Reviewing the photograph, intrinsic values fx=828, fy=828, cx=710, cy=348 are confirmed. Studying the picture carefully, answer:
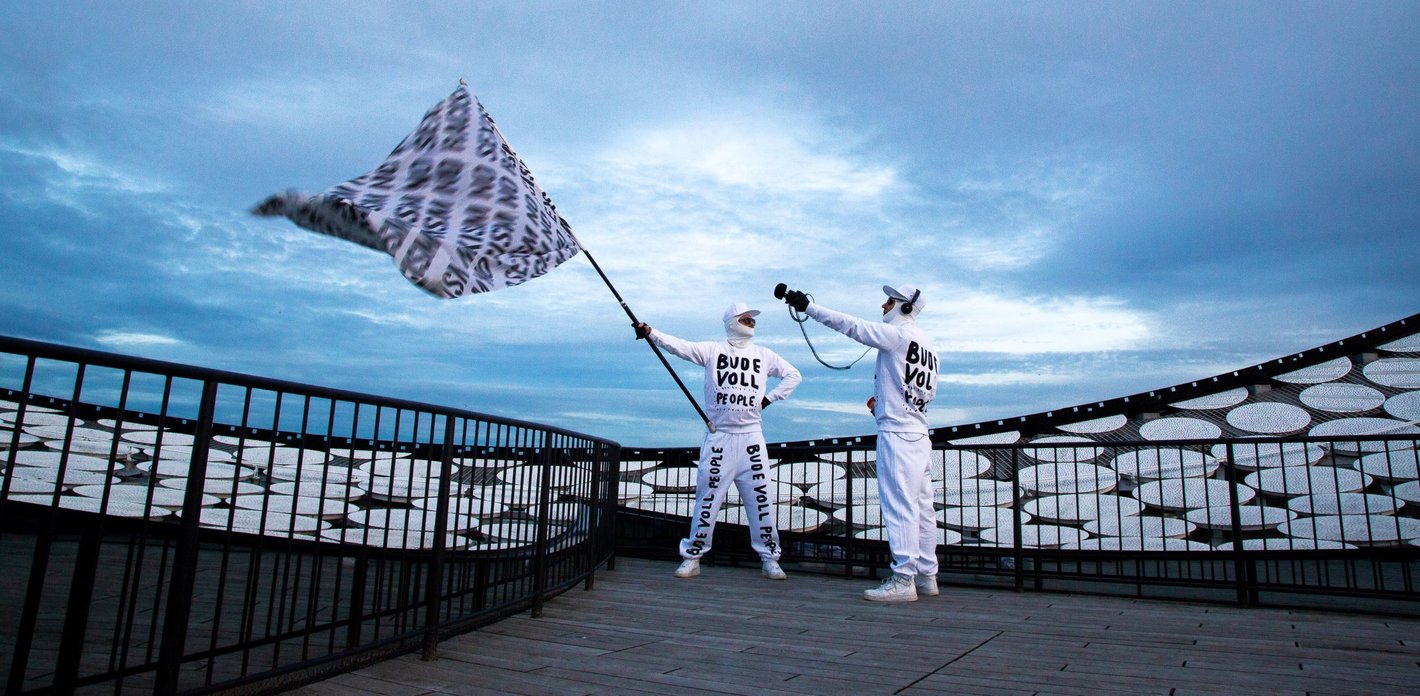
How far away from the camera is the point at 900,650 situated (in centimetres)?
389

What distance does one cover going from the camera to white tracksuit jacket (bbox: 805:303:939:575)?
18.9 feet

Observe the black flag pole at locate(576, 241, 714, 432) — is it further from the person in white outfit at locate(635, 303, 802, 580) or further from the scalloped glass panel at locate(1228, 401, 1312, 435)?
the scalloped glass panel at locate(1228, 401, 1312, 435)

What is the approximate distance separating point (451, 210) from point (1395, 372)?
1372cm

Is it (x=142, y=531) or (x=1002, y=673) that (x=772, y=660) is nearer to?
(x=1002, y=673)

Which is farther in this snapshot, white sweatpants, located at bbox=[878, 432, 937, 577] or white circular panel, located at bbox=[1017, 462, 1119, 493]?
white circular panel, located at bbox=[1017, 462, 1119, 493]

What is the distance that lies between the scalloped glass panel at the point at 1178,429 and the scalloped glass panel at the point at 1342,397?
180 centimetres

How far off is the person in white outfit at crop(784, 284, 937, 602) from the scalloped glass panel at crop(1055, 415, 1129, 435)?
6739mm

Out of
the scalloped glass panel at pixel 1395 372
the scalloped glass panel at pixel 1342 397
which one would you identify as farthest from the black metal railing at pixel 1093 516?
the scalloped glass panel at pixel 1395 372

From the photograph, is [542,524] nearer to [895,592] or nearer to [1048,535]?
[895,592]

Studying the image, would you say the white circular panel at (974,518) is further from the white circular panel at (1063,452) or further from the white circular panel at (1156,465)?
the white circular panel at (1156,465)

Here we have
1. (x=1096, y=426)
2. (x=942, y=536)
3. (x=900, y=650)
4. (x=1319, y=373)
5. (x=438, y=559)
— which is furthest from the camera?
(x=1319, y=373)

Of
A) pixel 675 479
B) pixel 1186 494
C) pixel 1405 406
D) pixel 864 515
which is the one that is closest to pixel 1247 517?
pixel 1186 494

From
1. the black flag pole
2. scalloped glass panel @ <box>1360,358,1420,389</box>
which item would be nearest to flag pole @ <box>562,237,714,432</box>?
the black flag pole

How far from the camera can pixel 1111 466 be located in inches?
306
